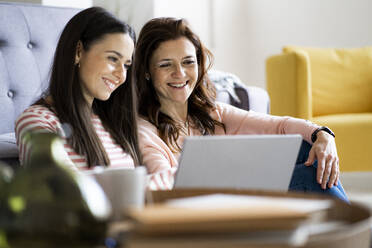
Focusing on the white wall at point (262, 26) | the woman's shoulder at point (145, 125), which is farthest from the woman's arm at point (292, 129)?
the white wall at point (262, 26)

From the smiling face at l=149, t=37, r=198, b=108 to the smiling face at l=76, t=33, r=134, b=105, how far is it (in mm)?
267

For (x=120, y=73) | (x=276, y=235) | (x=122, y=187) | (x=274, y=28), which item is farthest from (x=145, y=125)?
(x=274, y=28)

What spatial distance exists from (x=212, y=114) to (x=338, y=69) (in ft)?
6.32

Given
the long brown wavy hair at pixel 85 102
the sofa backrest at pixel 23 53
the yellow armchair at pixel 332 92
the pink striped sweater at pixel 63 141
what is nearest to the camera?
the pink striped sweater at pixel 63 141

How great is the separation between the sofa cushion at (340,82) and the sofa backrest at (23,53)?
178 cm

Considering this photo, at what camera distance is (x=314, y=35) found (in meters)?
4.59

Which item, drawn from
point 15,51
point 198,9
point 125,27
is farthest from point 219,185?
point 198,9

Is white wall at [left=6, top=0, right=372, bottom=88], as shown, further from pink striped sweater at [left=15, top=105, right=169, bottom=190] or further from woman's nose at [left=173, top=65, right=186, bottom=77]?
pink striped sweater at [left=15, top=105, right=169, bottom=190]

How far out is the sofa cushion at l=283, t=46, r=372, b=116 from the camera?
3580mm

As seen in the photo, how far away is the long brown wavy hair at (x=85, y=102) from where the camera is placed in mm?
1429

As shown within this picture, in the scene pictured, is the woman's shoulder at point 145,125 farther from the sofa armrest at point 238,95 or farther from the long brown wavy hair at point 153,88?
the sofa armrest at point 238,95

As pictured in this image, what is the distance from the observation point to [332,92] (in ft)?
11.8

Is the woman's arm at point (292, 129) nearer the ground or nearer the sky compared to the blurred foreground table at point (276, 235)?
nearer the ground

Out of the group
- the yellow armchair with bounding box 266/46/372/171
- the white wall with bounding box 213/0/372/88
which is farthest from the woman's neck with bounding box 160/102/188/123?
the white wall with bounding box 213/0/372/88
